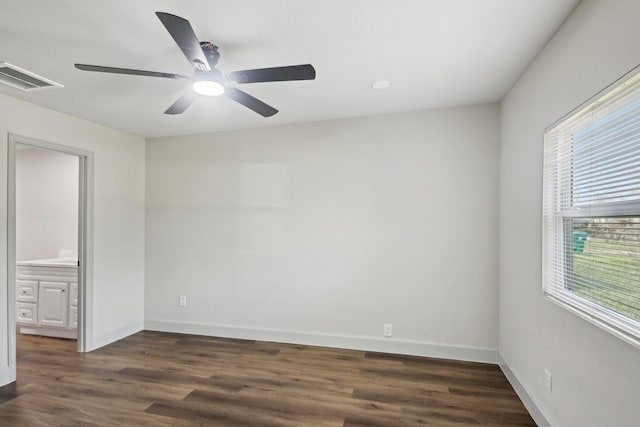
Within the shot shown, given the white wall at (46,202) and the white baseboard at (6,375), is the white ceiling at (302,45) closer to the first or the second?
the white wall at (46,202)

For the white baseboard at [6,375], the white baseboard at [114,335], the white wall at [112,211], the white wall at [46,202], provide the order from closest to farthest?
the white baseboard at [6,375]
the white wall at [112,211]
the white baseboard at [114,335]
the white wall at [46,202]

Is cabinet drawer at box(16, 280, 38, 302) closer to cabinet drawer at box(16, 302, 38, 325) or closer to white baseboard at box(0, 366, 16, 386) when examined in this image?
cabinet drawer at box(16, 302, 38, 325)

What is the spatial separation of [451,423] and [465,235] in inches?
64.6

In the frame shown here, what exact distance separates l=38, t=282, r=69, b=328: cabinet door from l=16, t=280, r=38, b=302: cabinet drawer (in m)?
0.08

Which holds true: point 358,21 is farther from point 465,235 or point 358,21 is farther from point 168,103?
point 465,235

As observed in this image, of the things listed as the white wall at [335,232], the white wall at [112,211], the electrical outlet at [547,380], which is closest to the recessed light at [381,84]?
the white wall at [335,232]

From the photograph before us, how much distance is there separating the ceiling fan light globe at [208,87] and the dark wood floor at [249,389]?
7.28ft

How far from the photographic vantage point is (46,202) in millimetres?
4465

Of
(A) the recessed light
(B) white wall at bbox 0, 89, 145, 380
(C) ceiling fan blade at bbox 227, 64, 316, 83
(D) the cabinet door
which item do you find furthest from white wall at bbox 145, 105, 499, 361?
(C) ceiling fan blade at bbox 227, 64, 316, 83

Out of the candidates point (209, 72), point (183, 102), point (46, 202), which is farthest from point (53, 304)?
point (209, 72)

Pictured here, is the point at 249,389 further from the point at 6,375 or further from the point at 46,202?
the point at 46,202

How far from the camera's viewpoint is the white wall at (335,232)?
10.3 ft

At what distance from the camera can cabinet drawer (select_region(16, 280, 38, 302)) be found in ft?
12.7

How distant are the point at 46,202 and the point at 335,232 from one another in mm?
4111
